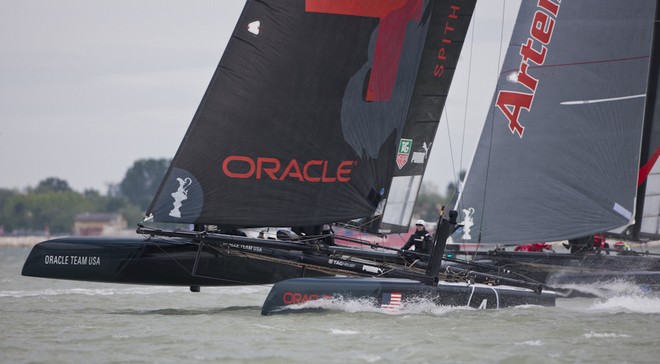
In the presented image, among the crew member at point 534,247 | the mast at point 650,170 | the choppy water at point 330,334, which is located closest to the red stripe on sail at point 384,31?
the choppy water at point 330,334

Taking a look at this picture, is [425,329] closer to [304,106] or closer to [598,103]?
[304,106]

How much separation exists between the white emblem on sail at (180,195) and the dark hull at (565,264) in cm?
664

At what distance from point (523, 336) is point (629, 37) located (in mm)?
8964

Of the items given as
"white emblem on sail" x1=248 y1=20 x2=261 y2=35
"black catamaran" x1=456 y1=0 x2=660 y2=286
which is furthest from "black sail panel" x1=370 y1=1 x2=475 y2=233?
"white emblem on sail" x1=248 y1=20 x2=261 y2=35

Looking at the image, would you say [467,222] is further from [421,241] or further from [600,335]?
[600,335]

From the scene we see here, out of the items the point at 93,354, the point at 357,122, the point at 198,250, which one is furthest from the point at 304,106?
the point at 93,354

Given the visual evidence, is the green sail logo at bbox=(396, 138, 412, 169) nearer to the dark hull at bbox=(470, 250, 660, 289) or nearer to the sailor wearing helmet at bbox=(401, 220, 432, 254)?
the sailor wearing helmet at bbox=(401, 220, 432, 254)

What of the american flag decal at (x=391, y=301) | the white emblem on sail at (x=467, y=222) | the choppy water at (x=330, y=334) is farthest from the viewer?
the white emblem on sail at (x=467, y=222)

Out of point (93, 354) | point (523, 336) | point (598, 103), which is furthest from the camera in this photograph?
point (598, 103)

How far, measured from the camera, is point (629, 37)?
69.2 ft

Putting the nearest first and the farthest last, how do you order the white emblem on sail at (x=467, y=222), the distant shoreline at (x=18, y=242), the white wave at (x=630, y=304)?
1. the white wave at (x=630, y=304)
2. the white emblem on sail at (x=467, y=222)
3. the distant shoreline at (x=18, y=242)

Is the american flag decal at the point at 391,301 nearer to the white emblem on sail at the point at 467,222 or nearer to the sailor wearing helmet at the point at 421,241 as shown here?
the sailor wearing helmet at the point at 421,241

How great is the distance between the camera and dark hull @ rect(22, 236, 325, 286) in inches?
659

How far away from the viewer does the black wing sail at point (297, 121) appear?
16031 millimetres
